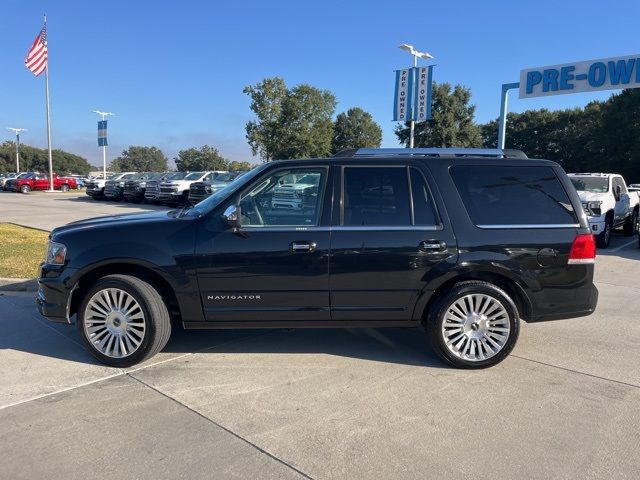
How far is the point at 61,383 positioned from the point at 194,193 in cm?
1911

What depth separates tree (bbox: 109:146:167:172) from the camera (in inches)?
6485

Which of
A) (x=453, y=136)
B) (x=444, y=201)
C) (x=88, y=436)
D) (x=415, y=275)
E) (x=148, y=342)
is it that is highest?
(x=453, y=136)

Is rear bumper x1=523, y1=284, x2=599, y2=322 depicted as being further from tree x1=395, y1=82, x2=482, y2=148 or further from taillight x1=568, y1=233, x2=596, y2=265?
tree x1=395, y1=82, x2=482, y2=148

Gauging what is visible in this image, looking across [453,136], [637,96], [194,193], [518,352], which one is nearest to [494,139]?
[453,136]

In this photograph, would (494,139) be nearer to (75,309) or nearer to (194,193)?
(194,193)

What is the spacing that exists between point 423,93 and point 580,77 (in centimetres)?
689

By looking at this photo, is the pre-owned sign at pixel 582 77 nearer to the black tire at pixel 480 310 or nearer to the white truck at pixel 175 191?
the white truck at pixel 175 191

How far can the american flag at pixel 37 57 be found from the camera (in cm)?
2856

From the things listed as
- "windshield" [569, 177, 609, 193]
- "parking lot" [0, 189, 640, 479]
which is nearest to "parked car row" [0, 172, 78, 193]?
"windshield" [569, 177, 609, 193]

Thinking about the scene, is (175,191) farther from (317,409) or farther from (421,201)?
(317,409)

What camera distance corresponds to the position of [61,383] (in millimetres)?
4031

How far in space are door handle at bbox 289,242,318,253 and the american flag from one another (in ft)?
101

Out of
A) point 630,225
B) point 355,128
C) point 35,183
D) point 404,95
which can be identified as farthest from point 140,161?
point 630,225

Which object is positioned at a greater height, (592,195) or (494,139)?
(494,139)
